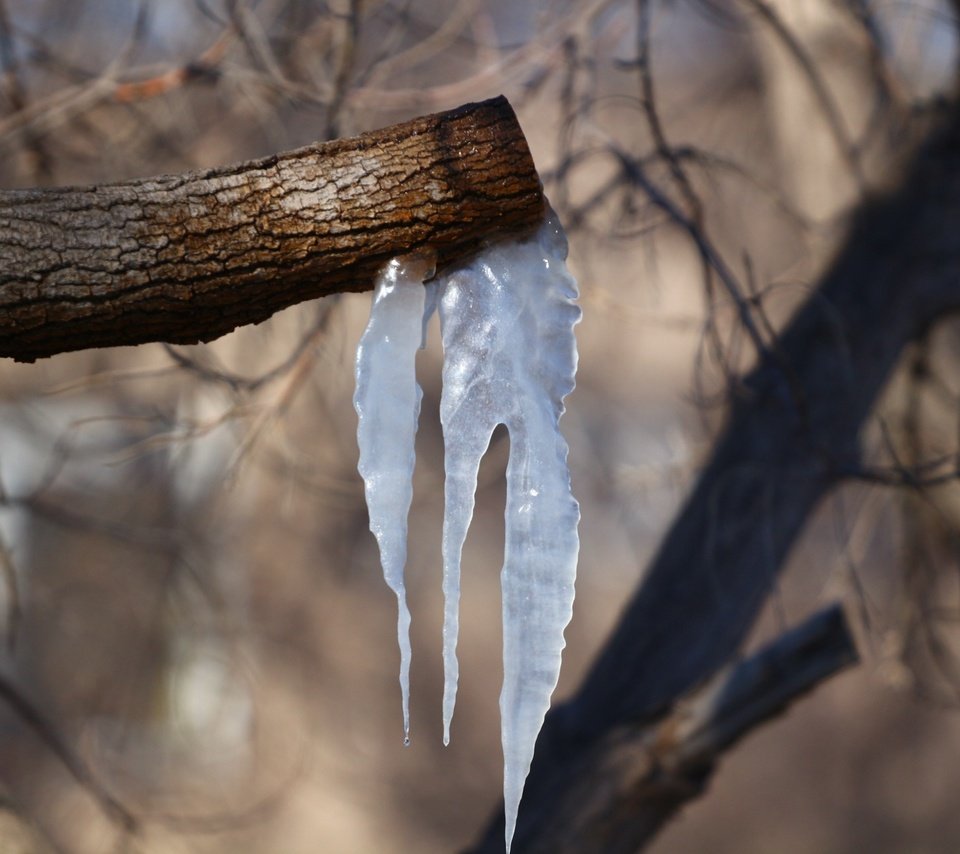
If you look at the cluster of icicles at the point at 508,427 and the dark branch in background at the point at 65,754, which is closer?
the cluster of icicles at the point at 508,427

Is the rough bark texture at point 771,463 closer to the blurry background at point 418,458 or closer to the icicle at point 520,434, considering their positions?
the blurry background at point 418,458

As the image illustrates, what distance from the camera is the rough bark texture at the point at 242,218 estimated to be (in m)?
1.00

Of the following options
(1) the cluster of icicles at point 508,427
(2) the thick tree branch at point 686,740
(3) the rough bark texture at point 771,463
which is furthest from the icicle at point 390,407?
(3) the rough bark texture at point 771,463

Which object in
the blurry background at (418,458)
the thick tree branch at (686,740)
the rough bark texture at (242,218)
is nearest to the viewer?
the rough bark texture at (242,218)

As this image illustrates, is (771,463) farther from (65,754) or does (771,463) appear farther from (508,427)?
(65,754)

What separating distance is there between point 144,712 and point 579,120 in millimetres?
3050

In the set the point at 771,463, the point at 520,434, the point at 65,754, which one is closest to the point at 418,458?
the point at 771,463

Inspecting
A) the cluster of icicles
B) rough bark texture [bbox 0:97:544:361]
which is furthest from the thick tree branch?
rough bark texture [bbox 0:97:544:361]

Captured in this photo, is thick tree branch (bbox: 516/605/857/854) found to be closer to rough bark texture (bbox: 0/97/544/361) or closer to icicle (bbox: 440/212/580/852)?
icicle (bbox: 440/212/580/852)

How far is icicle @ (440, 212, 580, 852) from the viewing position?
3.56ft

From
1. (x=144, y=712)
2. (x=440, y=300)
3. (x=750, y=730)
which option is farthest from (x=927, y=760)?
(x=440, y=300)

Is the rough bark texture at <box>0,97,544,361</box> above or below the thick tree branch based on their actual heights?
above

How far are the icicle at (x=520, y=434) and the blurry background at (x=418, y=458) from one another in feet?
2.14

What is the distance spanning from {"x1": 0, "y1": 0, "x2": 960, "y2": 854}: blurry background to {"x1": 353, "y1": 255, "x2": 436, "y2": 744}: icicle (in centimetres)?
69
